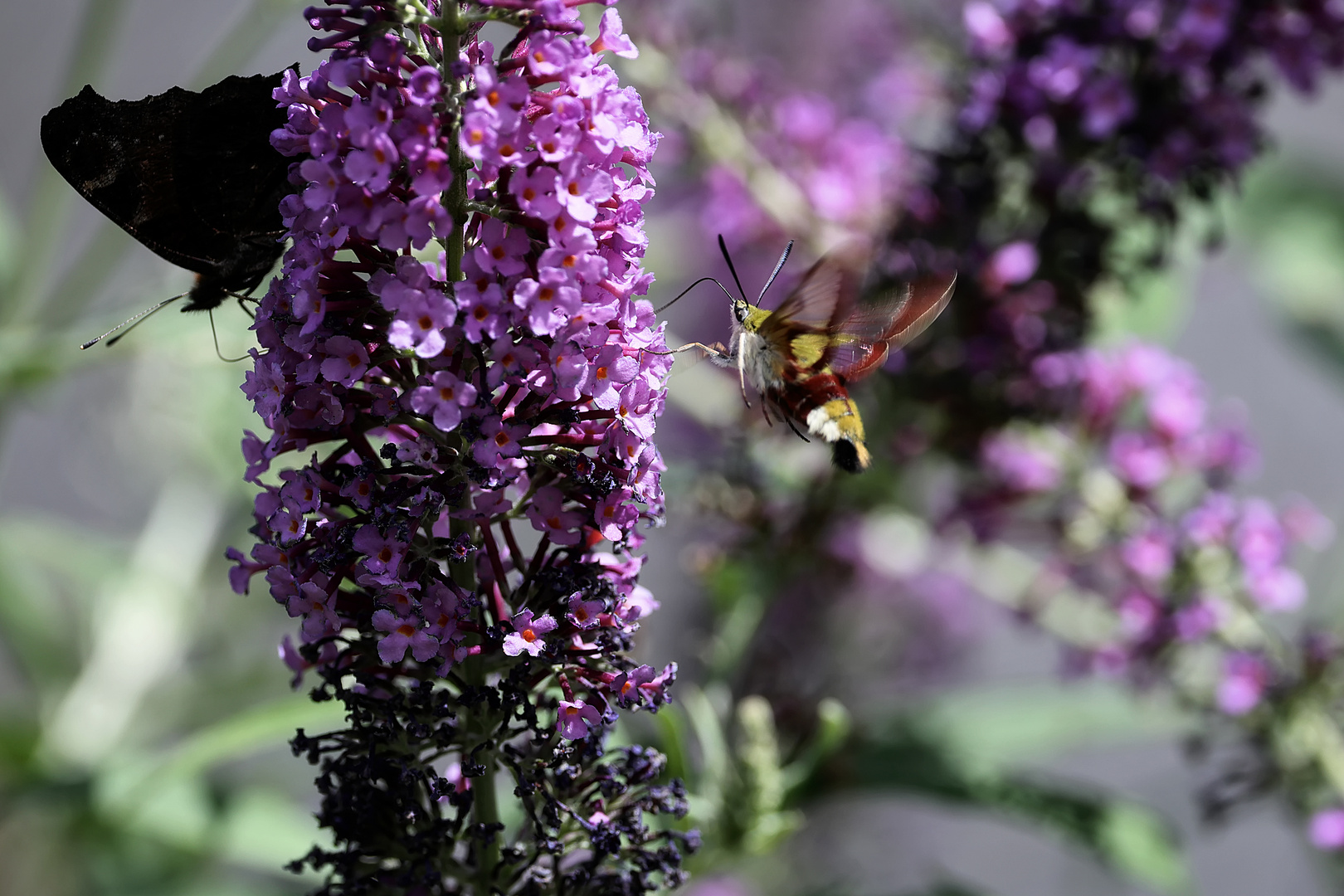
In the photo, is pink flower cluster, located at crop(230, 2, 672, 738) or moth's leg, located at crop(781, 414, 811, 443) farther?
moth's leg, located at crop(781, 414, 811, 443)

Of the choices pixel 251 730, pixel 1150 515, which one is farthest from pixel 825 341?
pixel 1150 515

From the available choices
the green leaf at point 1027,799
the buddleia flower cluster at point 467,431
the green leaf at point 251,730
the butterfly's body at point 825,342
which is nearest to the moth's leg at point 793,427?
the butterfly's body at point 825,342

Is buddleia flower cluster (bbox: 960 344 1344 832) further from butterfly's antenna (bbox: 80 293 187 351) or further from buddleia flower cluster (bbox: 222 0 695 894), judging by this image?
butterfly's antenna (bbox: 80 293 187 351)

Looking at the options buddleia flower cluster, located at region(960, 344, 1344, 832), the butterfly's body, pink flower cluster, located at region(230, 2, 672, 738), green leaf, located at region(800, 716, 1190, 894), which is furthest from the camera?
buddleia flower cluster, located at region(960, 344, 1344, 832)

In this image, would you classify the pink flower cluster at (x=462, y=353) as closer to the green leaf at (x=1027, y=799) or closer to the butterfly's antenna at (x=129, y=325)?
the butterfly's antenna at (x=129, y=325)

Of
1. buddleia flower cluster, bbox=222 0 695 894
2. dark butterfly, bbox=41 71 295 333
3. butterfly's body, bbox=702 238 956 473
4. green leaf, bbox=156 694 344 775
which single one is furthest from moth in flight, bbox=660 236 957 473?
green leaf, bbox=156 694 344 775

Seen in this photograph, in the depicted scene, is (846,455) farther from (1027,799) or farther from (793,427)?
(1027,799)
